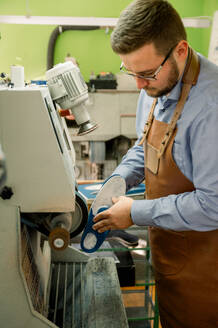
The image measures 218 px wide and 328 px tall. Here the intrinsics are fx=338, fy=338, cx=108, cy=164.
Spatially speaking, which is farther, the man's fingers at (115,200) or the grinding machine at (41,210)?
the man's fingers at (115,200)

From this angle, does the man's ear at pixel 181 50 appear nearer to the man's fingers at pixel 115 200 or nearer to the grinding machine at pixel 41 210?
the grinding machine at pixel 41 210

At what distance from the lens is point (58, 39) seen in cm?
436

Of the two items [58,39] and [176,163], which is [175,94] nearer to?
[176,163]

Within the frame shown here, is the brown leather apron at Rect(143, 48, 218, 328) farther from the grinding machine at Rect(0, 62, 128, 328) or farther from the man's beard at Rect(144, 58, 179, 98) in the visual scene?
the grinding machine at Rect(0, 62, 128, 328)

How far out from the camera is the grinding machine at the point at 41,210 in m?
0.92

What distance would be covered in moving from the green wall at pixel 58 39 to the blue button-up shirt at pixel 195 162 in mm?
3428

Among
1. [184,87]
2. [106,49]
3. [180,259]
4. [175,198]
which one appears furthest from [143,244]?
[106,49]

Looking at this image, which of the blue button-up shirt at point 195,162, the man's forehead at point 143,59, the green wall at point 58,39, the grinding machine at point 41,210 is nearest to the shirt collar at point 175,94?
the blue button-up shirt at point 195,162

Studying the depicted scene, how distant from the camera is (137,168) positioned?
151 cm

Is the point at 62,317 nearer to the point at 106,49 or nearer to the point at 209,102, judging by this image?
the point at 209,102

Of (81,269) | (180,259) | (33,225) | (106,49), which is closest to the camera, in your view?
(33,225)

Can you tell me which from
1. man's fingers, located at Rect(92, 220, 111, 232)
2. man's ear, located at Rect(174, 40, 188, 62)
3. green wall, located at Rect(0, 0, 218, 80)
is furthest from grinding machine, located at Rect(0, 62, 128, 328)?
green wall, located at Rect(0, 0, 218, 80)

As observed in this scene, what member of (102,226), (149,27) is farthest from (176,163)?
(149,27)

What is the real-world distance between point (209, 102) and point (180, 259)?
1.89ft
